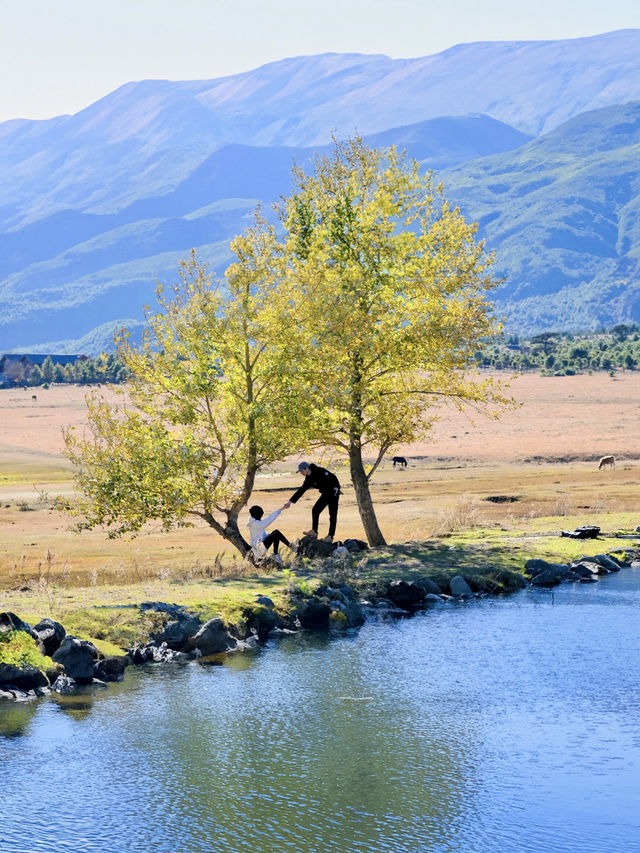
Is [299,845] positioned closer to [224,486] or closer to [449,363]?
[224,486]

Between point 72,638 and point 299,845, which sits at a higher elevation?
point 72,638

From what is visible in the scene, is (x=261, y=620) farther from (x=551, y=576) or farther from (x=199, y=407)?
(x=551, y=576)

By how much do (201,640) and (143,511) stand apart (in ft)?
20.6

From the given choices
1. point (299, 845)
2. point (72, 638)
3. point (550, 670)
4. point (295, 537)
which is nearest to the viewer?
point (299, 845)

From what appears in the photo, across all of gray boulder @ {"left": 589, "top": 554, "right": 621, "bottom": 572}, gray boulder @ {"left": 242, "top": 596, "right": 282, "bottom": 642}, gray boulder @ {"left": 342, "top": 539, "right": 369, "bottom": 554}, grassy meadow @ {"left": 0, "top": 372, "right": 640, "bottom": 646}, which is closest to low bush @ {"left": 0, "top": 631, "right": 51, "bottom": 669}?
grassy meadow @ {"left": 0, "top": 372, "right": 640, "bottom": 646}

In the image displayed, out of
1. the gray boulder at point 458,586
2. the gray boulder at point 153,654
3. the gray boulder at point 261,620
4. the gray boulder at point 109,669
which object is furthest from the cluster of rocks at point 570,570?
the gray boulder at point 109,669

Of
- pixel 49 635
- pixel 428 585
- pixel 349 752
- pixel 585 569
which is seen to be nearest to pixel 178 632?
pixel 49 635

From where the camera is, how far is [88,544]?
37.5 metres

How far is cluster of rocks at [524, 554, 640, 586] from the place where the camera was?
2862 centimetres

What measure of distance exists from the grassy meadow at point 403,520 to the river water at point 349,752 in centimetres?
305

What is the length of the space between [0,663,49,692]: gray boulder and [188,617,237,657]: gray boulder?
10.9 ft

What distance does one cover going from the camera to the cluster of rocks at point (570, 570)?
28625 millimetres

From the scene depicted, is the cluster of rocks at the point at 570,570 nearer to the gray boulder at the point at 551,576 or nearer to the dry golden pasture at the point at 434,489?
the gray boulder at the point at 551,576

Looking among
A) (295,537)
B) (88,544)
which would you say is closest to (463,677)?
(295,537)
